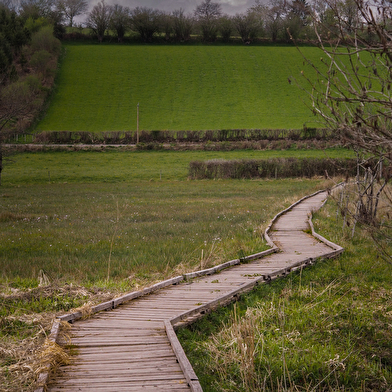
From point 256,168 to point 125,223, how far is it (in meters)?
21.2

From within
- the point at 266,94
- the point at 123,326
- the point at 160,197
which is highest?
the point at 266,94

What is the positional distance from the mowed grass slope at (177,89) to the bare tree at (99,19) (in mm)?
5753

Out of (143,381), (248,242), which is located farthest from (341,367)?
(248,242)

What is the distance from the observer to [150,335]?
205 inches

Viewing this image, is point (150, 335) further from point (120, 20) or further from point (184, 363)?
point (120, 20)

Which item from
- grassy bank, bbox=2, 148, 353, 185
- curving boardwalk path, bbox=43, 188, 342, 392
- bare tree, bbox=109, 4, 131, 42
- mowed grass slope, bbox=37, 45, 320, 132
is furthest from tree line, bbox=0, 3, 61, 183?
curving boardwalk path, bbox=43, 188, 342, 392

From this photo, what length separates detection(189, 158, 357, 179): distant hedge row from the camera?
34.6 meters

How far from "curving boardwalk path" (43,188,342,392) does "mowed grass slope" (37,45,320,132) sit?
4946 cm

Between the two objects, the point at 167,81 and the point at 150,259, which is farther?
the point at 167,81

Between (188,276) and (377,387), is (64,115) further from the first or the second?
(377,387)

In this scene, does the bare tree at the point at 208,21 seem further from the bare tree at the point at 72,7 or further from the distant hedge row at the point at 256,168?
the distant hedge row at the point at 256,168

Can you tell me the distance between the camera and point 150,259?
9703mm

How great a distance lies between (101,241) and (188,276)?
15.6ft

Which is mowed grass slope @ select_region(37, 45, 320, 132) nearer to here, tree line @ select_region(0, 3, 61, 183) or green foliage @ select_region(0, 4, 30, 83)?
tree line @ select_region(0, 3, 61, 183)
